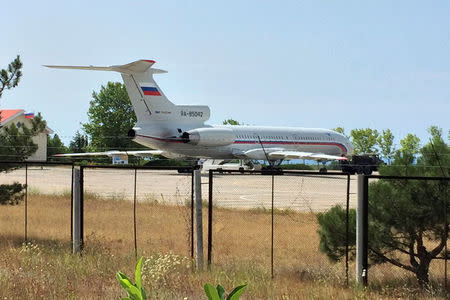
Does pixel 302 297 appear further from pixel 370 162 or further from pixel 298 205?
pixel 370 162

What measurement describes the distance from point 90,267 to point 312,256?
178 inches


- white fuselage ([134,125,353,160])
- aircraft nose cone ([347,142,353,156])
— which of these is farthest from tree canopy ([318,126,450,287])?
aircraft nose cone ([347,142,353,156])

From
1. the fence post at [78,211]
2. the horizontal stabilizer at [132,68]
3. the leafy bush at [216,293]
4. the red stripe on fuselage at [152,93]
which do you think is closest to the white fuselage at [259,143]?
the red stripe on fuselage at [152,93]

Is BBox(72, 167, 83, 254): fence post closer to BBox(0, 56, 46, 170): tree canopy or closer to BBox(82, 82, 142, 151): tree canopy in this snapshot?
BBox(0, 56, 46, 170): tree canopy

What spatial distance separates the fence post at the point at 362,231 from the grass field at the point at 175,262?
271 millimetres

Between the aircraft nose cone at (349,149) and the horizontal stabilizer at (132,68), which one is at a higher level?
the horizontal stabilizer at (132,68)

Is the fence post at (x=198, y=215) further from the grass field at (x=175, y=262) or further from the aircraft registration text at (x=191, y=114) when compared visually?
the aircraft registration text at (x=191, y=114)

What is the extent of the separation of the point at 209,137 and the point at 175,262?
1176 inches

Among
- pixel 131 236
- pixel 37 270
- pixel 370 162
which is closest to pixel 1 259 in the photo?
pixel 37 270

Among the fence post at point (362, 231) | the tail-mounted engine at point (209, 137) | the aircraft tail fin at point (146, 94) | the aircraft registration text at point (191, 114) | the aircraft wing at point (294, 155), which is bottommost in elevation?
the fence post at point (362, 231)

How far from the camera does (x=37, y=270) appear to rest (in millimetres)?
10891

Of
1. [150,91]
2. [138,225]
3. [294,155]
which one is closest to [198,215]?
[138,225]

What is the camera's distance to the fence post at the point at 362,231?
10.3 meters

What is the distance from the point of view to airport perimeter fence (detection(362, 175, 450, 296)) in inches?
415
